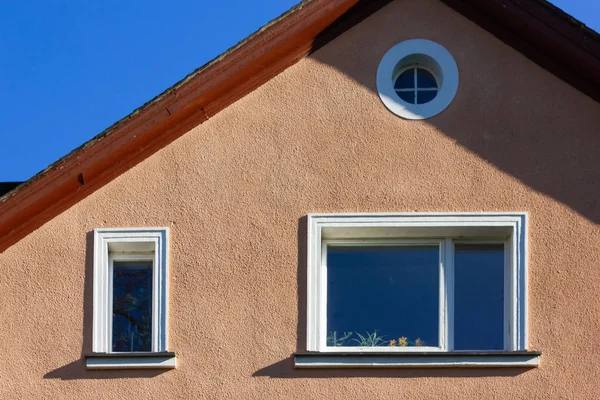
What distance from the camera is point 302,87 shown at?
31.4 feet

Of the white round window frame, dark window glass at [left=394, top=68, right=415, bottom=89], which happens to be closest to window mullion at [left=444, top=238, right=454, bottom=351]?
the white round window frame

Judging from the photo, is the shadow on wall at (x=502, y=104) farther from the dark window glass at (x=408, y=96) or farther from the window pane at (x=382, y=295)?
the window pane at (x=382, y=295)

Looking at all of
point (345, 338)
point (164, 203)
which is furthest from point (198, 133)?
point (345, 338)

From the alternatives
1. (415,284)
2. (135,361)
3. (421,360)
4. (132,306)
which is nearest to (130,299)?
(132,306)

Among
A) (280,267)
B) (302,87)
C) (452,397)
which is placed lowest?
(452,397)

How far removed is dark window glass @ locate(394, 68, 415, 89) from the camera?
969 centimetres

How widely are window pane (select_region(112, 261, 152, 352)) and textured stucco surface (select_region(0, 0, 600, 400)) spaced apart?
301 mm

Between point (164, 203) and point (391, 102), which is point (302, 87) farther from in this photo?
point (164, 203)

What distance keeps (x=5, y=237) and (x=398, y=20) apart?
11.7 feet

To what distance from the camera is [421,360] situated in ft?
29.2

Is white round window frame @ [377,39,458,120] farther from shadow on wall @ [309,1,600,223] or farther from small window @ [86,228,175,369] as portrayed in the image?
small window @ [86,228,175,369]

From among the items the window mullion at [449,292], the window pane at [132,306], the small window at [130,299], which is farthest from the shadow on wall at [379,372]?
the window pane at [132,306]

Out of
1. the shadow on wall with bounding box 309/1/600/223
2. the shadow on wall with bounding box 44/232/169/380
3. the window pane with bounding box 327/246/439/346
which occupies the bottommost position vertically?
the shadow on wall with bounding box 44/232/169/380

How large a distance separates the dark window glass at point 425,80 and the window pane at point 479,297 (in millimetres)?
1324
